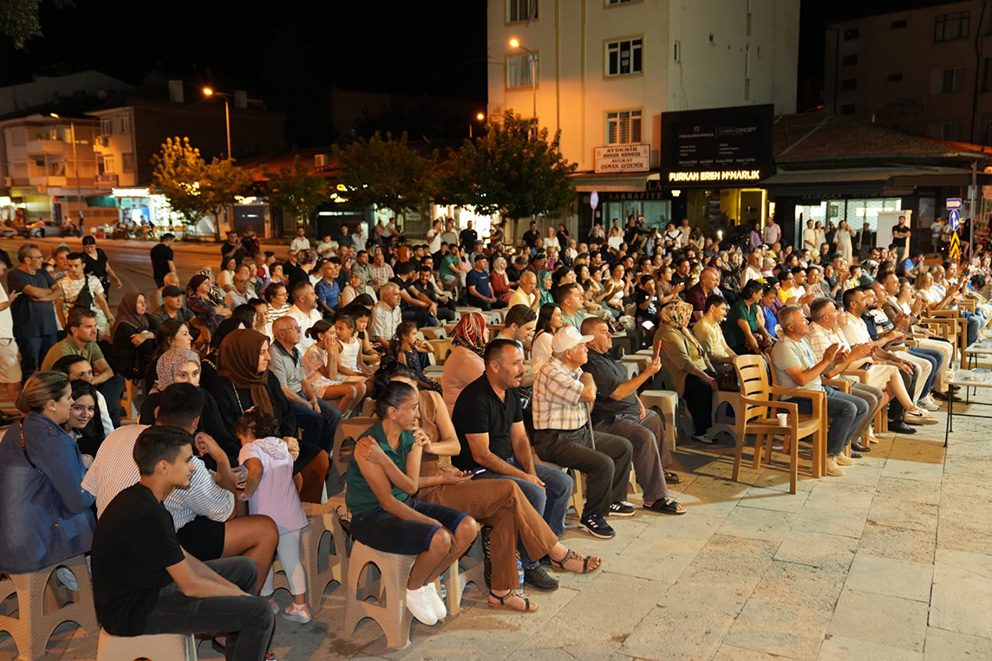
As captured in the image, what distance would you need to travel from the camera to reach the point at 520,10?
32938mm

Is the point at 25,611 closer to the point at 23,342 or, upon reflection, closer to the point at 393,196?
the point at 23,342

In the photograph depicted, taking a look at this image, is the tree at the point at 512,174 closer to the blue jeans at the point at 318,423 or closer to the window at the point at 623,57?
the window at the point at 623,57

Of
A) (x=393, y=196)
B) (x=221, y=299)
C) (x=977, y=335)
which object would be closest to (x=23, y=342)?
(x=221, y=299)

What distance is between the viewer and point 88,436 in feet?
17.9

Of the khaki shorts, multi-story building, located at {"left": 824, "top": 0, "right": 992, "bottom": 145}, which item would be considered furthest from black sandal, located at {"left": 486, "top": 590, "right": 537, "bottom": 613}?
multi-story building, located at {"left": 824, "top": 0, "right": 992, "bottom": 145}

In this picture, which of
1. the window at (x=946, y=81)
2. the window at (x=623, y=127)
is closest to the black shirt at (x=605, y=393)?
the window at (x=623, y=127)

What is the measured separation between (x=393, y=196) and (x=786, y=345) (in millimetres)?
25666

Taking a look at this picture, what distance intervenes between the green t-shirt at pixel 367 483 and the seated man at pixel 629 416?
2131 mm

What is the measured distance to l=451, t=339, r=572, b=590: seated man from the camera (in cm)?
516

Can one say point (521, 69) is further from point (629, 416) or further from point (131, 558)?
point (131, 558)

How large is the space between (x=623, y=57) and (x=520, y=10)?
4955mm

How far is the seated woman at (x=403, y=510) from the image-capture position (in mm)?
4402

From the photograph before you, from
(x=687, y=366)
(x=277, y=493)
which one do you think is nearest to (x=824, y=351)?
(x=687, y=366)

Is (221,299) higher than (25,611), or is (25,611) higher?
(221,299)
